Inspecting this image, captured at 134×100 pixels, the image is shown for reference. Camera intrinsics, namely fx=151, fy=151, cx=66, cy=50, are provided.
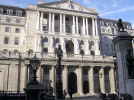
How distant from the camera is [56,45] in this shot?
4566 cm

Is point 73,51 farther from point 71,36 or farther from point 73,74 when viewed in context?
point 73,74

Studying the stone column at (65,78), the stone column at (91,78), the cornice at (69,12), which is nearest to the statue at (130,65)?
the stone column at (65,78)

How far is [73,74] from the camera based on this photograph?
41062 millimetres

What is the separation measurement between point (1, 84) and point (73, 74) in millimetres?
18032

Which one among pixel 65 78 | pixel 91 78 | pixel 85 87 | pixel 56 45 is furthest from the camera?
pixel 56 45

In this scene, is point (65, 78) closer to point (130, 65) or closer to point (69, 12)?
point (69, 12)

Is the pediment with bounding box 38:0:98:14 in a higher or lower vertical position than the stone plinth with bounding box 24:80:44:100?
higher

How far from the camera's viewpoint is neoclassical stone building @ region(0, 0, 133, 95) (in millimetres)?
35219

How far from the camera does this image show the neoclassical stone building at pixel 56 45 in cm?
3522

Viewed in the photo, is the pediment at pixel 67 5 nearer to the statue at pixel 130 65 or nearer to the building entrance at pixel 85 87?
the building entrance at pixel 85 87

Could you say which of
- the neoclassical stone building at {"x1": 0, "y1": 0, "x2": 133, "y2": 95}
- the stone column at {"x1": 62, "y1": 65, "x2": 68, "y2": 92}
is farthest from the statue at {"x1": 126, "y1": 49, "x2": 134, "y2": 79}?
the stone column at {"x1": 62, "y1": 65, "x2": 68, "y2": 92}

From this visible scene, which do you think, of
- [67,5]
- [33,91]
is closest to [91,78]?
[67,5]

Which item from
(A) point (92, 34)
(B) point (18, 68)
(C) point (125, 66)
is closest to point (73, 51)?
(A) point (92, 34)

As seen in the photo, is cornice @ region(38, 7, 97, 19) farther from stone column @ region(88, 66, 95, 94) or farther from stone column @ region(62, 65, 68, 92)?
stone column @ region(88, 66, 95, 94)
